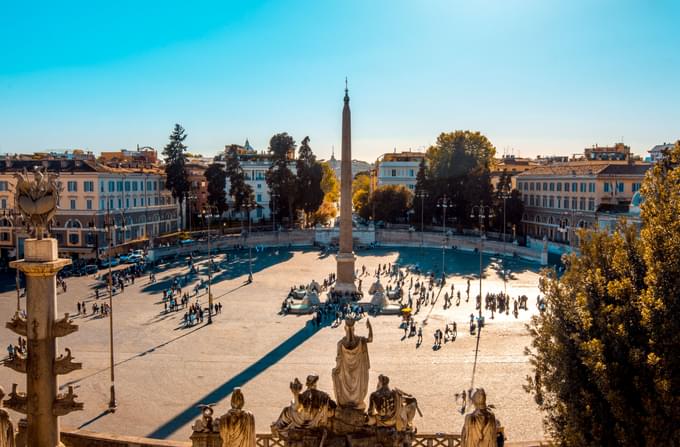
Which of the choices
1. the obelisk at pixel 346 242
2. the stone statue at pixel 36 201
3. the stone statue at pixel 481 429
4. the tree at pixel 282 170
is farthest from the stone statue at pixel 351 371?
the tree at pixel 282 170

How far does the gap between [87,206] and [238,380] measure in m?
35.8

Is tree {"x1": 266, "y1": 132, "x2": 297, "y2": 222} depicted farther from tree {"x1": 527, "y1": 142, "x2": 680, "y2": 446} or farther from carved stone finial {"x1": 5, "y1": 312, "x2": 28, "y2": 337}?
carved stone finial {"x1": 5, "y1": 312, "x2": 28, "y2": 337}

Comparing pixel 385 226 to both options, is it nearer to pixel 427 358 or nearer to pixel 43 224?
pixel 427 358

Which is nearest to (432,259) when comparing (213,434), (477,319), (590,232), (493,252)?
(493,252)

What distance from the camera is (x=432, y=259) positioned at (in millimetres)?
51094

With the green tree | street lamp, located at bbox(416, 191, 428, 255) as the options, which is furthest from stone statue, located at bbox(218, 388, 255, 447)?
the green tree

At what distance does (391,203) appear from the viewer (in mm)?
68688

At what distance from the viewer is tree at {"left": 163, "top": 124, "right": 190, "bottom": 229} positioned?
5947 centimetres

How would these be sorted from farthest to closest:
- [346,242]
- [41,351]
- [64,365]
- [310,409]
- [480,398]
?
[346,242] < [310,409] < [64,365] < [41,351] < [480,398]

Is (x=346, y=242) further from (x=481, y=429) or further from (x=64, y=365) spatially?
(x=481, y=429)

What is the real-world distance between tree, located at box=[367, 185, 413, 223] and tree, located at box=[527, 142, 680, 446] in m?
57.6

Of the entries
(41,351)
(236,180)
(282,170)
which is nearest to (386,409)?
(41,351)

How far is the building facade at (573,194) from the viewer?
51.5 m

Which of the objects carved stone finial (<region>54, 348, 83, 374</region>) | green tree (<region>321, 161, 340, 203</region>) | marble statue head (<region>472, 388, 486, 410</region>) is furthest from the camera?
green tree (<region>321, 161, 340, 203</region>)
